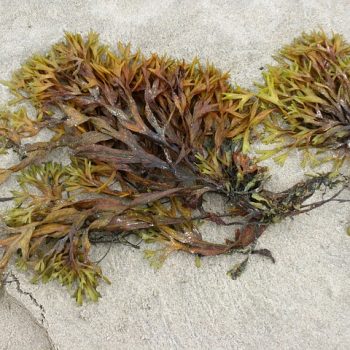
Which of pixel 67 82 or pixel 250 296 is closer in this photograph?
pixel 250 296

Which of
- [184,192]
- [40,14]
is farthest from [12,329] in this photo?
[40,14]

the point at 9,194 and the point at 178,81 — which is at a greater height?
the point at 178,81

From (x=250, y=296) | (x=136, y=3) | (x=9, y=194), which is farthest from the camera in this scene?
(x=136, y=3)

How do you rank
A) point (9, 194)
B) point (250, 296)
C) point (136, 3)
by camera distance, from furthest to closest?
point (136, 3) → point (9, 194) → point (250, 296)

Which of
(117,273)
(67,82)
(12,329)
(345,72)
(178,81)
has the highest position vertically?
(345,72)

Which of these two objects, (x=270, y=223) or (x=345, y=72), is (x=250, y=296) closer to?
(x=270, y=223)

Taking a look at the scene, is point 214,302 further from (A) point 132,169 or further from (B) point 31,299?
(B) point 31,299

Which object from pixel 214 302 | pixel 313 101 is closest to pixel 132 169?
pixel 214 302

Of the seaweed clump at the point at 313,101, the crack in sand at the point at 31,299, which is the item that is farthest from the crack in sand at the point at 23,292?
the seaweed clump at the point at 313,101

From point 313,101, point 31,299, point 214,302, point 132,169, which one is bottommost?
point 31,299
